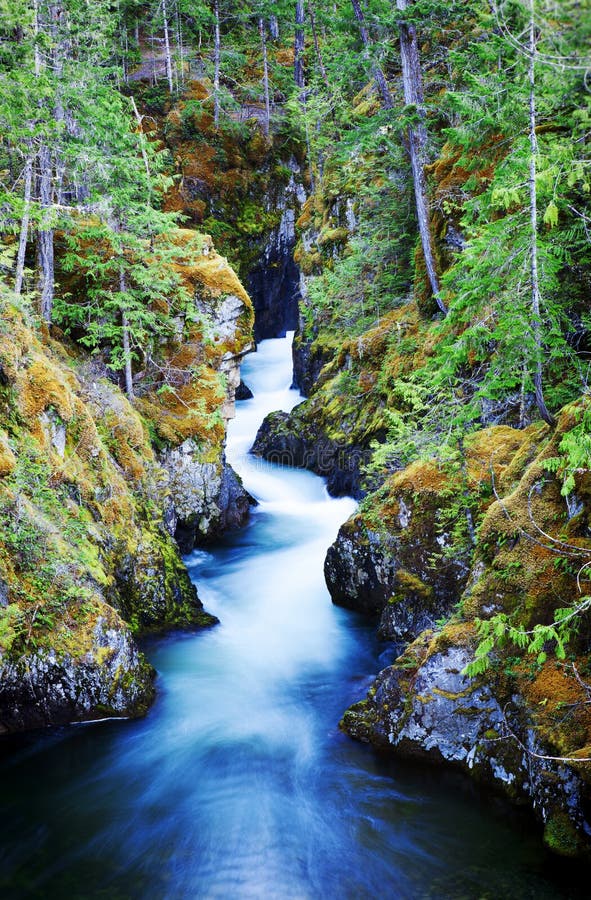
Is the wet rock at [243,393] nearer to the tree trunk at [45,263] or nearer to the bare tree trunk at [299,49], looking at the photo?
the tree trunk at [45,263]

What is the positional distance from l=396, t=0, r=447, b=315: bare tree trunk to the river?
8.44m

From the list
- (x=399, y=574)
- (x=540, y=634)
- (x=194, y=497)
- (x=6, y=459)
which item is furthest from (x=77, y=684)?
(x=194, y=497)

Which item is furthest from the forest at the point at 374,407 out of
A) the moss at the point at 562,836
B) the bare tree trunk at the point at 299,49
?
the bare tree trunk at the point at 299,49

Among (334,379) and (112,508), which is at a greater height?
(334,379)

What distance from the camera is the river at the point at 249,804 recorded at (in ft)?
16.8

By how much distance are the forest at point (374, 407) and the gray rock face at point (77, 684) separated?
1.3 inches

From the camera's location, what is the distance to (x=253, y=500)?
18.0 metres

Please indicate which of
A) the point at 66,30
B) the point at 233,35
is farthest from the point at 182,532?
the point at 233,35

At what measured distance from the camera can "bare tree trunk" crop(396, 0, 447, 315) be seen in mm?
12719

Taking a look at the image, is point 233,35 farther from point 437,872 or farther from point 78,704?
point 437,872

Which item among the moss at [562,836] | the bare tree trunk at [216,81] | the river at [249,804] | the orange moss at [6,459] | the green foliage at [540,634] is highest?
the bare tree trunk at [216,81]

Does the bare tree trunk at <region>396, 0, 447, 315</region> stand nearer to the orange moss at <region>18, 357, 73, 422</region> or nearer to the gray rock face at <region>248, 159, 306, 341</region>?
the orange moss at <region>18, 357, 73, 422</region>

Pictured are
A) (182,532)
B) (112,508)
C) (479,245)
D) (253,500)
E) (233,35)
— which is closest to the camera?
(479,245)

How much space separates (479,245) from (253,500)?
13.2 metres
